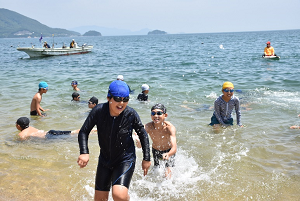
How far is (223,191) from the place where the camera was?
4.87 m

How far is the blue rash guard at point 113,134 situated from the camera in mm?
3527

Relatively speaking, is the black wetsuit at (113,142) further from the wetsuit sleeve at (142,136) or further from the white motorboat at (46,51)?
the white motorboat at (46,51)

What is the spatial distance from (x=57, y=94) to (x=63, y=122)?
5.20 meters

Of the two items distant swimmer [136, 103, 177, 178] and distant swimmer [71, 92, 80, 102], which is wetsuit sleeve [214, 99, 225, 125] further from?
distant swimmer [71, 92, 80, 102]

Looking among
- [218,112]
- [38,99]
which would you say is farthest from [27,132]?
[218,112]

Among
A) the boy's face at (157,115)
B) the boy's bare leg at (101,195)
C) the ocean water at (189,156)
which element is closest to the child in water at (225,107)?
the ocean water at (189,156)

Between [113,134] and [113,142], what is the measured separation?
111 millimetres

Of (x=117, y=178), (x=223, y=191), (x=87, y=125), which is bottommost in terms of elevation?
(x=223, y=191)

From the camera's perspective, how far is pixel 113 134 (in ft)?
11.7

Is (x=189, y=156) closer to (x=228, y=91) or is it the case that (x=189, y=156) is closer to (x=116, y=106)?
(x=228, y=91)

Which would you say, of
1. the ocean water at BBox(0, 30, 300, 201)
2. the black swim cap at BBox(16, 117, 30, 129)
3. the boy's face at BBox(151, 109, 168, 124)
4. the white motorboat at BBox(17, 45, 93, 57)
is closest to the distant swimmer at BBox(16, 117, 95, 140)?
the black swim cap at BBox(16, 117, 30, 129)

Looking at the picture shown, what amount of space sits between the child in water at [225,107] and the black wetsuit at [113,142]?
13.4 ft

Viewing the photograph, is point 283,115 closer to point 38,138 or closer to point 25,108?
point 38,138

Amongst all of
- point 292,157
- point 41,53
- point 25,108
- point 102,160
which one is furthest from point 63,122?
point 41,53
